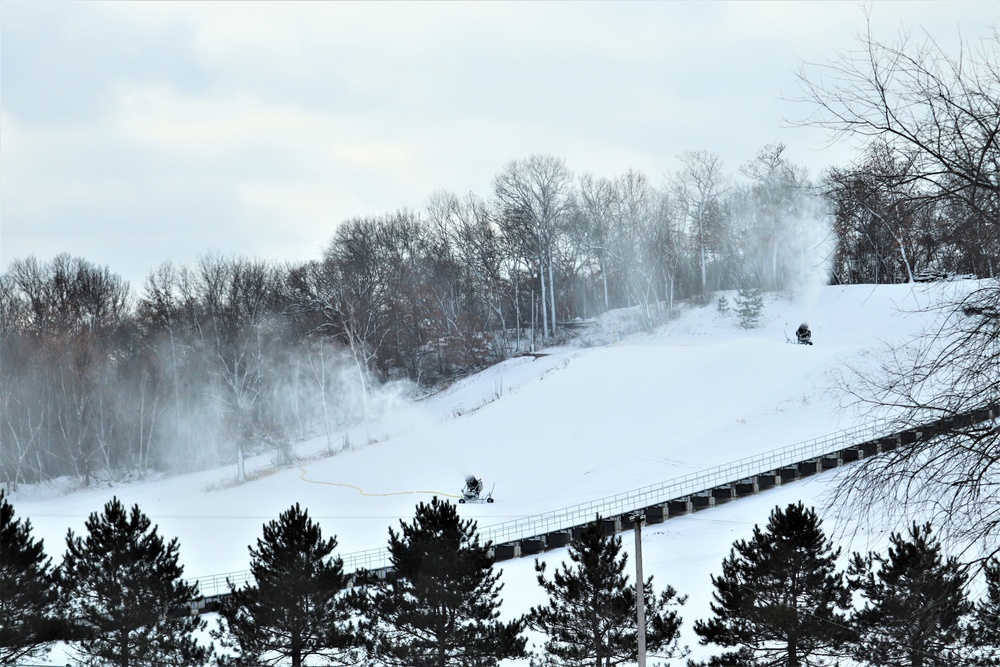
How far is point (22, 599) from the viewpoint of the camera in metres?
18.2

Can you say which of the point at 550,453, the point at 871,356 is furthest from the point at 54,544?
the point at 871,356

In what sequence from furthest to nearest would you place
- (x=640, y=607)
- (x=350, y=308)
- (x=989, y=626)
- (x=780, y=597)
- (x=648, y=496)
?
(x=350, y=308)
(x=648, y=496)
(x=780, y=597)
(x=640, y=607)
(x=989, y=626)

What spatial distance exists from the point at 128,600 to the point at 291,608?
310cm

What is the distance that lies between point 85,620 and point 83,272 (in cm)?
6566

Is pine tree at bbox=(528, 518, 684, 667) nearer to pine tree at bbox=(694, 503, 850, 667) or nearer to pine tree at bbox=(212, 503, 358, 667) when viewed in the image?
pine tree at bbox=(694, 503, 850, 667)

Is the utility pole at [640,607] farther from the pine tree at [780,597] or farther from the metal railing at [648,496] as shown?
the metal railing at [648,496]

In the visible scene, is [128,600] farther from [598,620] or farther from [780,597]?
[780,597]

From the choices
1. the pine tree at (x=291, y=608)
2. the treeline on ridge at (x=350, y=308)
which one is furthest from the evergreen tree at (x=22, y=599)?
the treeline on ridge at (x=350, y=308)

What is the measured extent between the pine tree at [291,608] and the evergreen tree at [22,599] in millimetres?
3062

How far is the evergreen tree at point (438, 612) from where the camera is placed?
56.7 ft

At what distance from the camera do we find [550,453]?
44.0 m

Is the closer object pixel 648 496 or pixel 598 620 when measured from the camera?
pixel 598 620

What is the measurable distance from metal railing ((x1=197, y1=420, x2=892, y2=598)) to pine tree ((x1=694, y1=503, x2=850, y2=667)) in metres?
13.2

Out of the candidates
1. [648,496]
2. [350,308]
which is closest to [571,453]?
[648,496]
